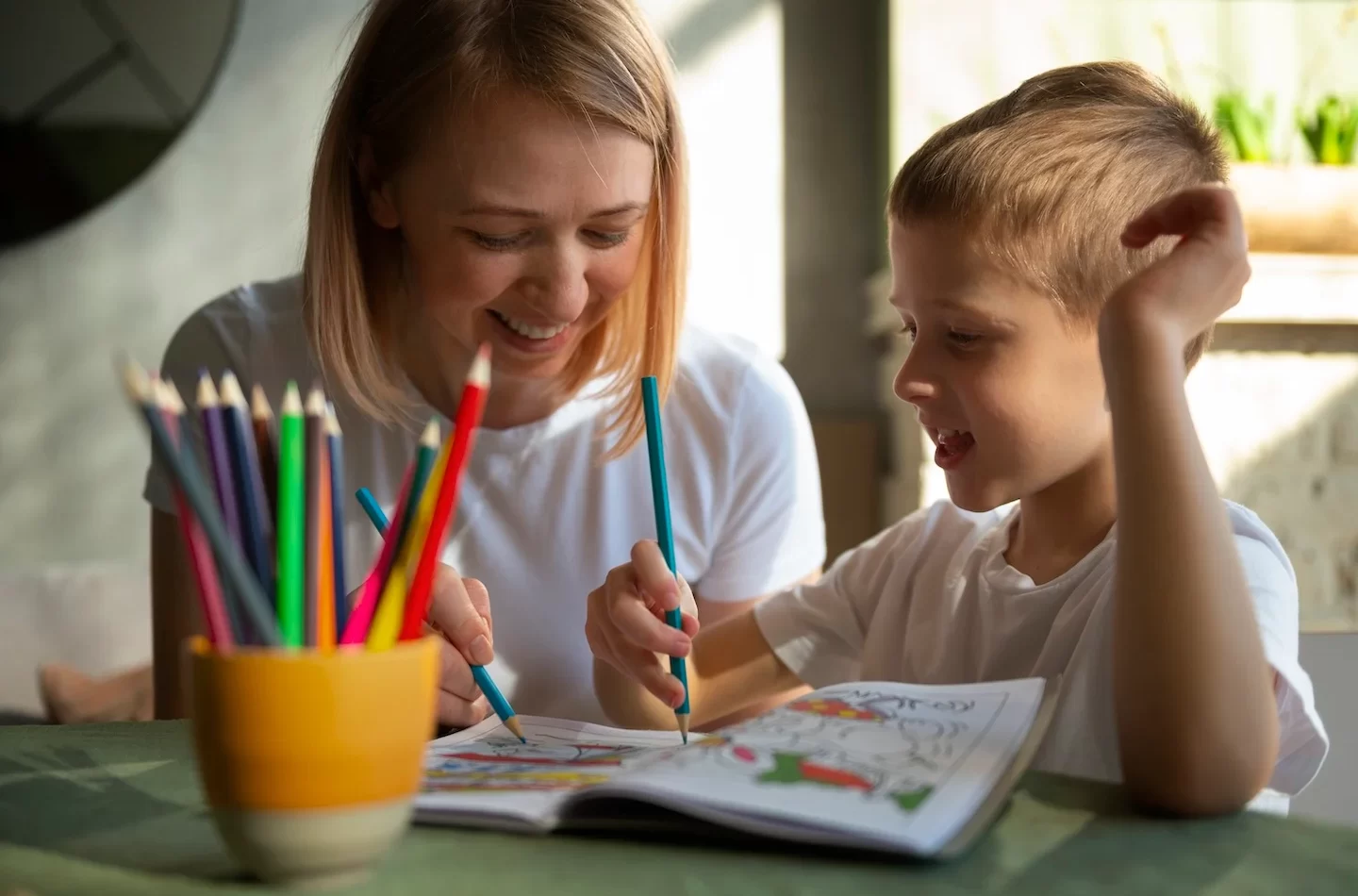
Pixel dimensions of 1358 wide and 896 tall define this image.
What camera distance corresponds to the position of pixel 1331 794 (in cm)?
92

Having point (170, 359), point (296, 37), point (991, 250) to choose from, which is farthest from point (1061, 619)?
point (296, 37)

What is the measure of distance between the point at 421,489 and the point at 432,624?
15.0 inches

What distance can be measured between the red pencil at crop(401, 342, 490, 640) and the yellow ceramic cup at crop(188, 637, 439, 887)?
3 cm

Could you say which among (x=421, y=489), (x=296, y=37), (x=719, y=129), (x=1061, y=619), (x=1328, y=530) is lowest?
(x=1328, y=530)

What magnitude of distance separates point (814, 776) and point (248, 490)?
0.78ft

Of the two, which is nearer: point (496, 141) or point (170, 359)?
point (496, 141)

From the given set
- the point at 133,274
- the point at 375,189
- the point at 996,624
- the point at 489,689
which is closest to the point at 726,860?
the point at 489,689

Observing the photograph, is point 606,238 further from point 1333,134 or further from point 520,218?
point 1333,134

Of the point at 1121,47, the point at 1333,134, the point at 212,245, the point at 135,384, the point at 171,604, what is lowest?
the point at 171,604

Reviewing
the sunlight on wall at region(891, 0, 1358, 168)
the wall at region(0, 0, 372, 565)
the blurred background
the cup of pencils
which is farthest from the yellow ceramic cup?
the wall at region(0, 0, 372, 565)

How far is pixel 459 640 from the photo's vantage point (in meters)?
0.76

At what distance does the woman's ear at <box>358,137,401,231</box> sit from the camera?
1103mm

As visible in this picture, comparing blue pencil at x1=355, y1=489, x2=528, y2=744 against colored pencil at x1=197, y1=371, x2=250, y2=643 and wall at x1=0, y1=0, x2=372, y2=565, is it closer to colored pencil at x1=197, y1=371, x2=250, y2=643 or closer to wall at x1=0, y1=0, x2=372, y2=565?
colored pencil at x1=197, y1=371, x2=250, y2=643

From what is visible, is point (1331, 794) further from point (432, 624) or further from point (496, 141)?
point (496, 141)
